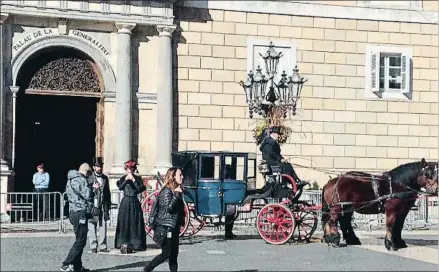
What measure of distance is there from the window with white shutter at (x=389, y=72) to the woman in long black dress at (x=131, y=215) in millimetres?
11378

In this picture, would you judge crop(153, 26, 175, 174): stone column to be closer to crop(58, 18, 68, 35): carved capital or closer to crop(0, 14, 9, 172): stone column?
crop(58, 18, 68, 35): carved capital

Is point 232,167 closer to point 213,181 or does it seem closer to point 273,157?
point 213,181

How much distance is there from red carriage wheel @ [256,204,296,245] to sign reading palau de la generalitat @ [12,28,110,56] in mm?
8220

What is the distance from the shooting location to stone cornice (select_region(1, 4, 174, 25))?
2023 cm

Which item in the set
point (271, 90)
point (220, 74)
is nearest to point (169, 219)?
point (271, 90)

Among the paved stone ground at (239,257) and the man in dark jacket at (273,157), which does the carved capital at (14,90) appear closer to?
the paved stone ground at (239,257)

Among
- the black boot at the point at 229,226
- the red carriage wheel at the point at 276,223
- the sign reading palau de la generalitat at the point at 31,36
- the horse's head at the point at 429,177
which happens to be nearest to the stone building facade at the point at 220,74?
the sign reading palau de la generalitat at the point at 31,36

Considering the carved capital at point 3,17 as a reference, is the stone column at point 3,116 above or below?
below

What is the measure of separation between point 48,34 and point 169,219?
38.5ft

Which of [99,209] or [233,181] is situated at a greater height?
[233,181]

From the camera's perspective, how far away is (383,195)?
14.3 m

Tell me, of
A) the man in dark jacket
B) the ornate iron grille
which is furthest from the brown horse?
the ornate iron grille

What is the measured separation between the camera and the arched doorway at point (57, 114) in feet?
69.5

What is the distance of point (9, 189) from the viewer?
66.0 feet
